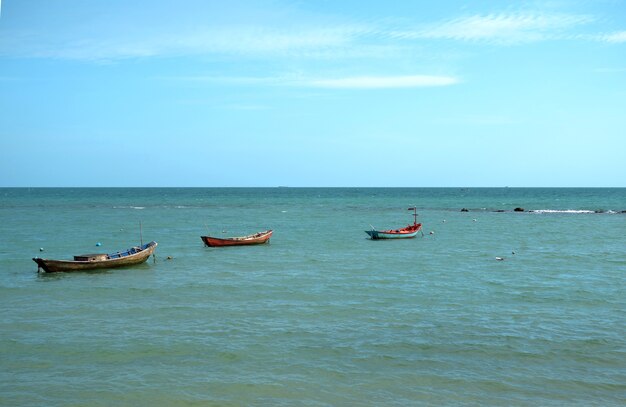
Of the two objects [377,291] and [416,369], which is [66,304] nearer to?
[377,291]

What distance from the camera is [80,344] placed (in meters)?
17.4

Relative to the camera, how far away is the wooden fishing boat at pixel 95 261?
3006 cm

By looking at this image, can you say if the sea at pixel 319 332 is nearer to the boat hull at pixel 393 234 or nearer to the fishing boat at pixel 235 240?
the fishing boat at pixel 235 240

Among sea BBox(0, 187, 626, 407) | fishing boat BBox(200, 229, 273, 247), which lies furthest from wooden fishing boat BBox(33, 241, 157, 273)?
fishing boat BBox(200, 229, 273, 247)

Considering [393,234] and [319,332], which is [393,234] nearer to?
[393,234]

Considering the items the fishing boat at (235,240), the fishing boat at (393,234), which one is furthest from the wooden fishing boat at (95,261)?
the fishing boat at (393,234)

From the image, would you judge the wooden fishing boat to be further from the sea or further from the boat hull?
the boat hull

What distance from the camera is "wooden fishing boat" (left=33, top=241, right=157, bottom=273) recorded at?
98.6 feet

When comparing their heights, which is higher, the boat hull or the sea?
the boat hull

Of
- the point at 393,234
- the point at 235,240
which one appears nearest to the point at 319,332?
the point at 235,240

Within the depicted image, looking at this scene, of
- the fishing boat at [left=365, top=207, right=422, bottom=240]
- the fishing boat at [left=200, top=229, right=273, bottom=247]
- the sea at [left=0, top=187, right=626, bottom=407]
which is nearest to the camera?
the sea at [left=0, top=187, right=626, bottom=407]

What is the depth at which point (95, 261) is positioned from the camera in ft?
103

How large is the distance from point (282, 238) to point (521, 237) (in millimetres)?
21032

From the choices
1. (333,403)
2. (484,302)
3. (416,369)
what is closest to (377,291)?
(484,302)
